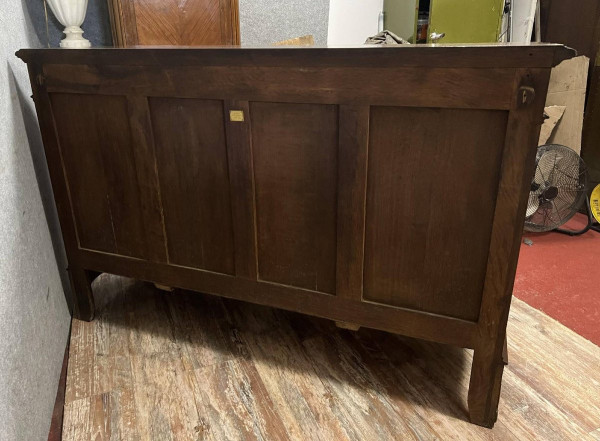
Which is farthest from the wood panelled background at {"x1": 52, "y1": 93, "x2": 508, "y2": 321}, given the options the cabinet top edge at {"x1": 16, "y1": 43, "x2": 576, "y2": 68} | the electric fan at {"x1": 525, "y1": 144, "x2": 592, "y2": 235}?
the electric fan at {"x1": 525, "y1": 144, "x2": 592, "y2": 235}

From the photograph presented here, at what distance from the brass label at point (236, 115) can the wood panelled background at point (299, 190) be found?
0.02 m

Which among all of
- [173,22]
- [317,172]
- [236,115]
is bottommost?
[317,172]

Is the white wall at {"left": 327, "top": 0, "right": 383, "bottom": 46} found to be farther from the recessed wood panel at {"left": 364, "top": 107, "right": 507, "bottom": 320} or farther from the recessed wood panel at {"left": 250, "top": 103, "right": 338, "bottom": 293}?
the recessed wood panel at {"left": 364, "top": 107, "right": 507, "bottom": 320}

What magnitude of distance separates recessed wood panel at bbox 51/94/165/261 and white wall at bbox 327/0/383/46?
283 centimetres

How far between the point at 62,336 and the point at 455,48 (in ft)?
5.03

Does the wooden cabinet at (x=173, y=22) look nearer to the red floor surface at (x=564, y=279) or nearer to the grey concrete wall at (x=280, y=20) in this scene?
the grey concrete wall at (x=280, y=20)

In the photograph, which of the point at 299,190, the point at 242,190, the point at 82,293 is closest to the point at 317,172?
the point at 299,190

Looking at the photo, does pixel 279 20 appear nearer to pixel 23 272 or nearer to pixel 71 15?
pixel 71 15

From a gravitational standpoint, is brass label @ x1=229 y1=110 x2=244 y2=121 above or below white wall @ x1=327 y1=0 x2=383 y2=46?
below

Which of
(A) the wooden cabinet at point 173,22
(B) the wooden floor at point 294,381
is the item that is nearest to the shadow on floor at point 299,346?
(B) the wooden floor at point 294,381

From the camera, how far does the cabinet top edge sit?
1001 mm

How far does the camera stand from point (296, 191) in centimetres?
134

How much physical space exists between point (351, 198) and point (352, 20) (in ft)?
10.7

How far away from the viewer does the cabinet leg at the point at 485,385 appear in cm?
128
